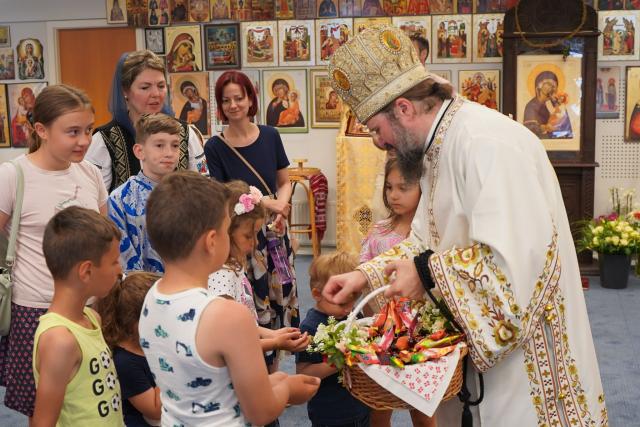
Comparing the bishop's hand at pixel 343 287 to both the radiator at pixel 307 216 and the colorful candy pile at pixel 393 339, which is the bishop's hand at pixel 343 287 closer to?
the colorful candy pile at pixel 393 339

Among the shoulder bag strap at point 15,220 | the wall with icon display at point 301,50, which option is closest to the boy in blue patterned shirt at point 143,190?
the shoulder bag strap at point 15,220

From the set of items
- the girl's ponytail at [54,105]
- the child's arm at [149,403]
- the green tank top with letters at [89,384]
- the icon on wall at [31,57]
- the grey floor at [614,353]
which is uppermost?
the icon on wall at [31,57]

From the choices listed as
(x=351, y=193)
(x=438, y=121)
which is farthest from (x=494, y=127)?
(x=351, y=193)

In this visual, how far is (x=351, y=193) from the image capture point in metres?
7.75

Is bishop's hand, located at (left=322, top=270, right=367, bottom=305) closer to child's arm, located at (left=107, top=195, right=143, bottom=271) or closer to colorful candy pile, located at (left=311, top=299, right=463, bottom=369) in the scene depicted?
colorful candy pile, located at (left=311, top=299, right=463, bottom=369)

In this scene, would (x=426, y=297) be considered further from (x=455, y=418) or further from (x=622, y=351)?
(x=622, y=351)

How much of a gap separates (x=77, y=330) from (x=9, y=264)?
696mm

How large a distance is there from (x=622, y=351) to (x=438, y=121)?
3.68m

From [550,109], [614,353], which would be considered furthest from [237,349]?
[550,109]

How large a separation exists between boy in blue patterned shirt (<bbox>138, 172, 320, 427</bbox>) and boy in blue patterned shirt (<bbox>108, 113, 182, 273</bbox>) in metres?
1.25

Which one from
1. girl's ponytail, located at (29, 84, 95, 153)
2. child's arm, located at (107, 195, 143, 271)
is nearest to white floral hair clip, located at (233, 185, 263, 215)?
child's arm, located at (107, 195, 143, 271)

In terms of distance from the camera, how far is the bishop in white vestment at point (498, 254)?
2.27 metres

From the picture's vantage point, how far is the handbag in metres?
2.95

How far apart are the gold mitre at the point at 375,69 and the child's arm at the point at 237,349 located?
84 centimetres
